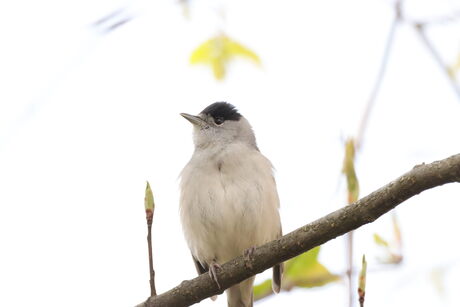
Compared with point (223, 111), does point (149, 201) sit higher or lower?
lower

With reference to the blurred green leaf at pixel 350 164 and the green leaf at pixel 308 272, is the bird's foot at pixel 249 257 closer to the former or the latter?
the green leaf at pixel 308 272

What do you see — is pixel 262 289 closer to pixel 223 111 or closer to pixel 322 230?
pixel 322 230

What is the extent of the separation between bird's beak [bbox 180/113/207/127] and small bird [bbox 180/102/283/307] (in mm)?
831

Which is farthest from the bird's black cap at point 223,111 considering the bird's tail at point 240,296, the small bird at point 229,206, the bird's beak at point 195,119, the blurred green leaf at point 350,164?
the blurred green leaf at point 350,164

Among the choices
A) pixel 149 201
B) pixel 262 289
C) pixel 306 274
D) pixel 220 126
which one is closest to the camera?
pixel 149 201

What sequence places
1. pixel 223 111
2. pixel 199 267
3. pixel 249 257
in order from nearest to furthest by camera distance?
pixel 249 257 < pixel 199 267 < pixel 223 111

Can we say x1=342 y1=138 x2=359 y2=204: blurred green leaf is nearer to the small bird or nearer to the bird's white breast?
the small bird

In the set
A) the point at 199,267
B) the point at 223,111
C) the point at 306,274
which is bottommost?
the point at 306,274

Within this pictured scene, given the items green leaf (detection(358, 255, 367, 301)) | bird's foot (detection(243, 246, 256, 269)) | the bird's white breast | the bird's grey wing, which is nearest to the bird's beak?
the bird's white breast

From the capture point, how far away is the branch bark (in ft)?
10.6

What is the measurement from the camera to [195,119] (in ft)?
23.5

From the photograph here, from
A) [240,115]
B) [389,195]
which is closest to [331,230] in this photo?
[389,195]

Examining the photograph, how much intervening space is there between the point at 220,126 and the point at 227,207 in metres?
1.62

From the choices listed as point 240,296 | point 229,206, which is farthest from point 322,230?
point 240,296
